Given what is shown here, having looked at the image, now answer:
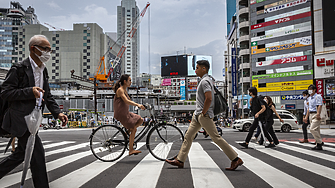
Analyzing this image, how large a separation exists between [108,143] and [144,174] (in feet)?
4.89

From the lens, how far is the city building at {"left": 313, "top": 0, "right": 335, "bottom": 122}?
102 ft

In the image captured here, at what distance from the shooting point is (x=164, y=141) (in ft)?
16.4

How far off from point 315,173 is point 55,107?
12.8 feet

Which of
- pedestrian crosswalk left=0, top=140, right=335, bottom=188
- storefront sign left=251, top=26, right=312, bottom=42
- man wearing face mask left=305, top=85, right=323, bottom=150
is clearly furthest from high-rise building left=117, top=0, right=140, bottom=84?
pedestrian crosswalk left=0, top=140, right=335, bottom=188

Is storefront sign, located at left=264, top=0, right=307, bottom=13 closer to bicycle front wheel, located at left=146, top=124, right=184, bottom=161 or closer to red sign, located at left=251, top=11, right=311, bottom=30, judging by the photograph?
red sign, located at left=251, top=11, right=311, bottom=30

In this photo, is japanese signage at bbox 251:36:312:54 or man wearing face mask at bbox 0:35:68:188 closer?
man wearing face mask at bbox 0:35:68:188

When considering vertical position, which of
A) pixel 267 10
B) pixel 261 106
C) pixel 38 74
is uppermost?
pixel 267 10

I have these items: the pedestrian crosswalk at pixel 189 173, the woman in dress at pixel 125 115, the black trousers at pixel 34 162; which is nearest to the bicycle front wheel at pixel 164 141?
the pedestrian crosswalk at pixel 189 173

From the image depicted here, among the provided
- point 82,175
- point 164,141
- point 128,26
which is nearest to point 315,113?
point 164,141

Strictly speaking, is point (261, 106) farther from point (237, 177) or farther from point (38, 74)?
point (38, 74)

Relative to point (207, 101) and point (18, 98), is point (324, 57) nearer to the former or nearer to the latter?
point (207, 101)

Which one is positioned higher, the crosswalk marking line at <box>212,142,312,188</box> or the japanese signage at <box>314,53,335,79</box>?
the japanese signage at <box>314,53,335,79</box>

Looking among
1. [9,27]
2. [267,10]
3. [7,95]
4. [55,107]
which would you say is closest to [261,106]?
[55,107]

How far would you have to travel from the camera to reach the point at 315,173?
12.8 ft
